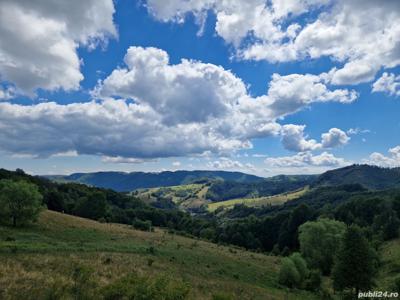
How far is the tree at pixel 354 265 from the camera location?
3681 cm

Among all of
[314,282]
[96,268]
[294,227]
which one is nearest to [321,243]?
[314,282]

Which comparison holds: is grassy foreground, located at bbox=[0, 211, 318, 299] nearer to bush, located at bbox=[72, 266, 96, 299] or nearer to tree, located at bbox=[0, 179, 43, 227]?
bush, located at bbox=[72, 266, 96, 299]

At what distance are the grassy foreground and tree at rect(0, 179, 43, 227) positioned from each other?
2.30 meters

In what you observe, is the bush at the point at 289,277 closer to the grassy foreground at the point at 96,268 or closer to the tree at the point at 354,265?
the grassy foreground at the point at 96,268

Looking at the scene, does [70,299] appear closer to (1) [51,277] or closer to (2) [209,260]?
(1) [51,277]

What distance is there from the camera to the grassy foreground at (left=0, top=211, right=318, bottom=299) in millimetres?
18812

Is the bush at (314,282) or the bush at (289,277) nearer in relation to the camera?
the bush at (289,277)

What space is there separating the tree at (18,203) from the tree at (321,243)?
50.8 m

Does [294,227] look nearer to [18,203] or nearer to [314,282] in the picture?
[314,282]

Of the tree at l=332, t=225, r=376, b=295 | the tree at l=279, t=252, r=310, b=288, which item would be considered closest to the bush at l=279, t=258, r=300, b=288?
the tree at l=279, t=252, r=310, b=288

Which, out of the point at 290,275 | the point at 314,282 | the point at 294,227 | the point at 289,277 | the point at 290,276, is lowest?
the point at 294,227

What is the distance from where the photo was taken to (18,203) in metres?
49.8

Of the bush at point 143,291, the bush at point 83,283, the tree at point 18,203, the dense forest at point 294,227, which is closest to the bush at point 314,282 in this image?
the dense forest at point 294,227

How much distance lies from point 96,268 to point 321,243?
5244 cm
